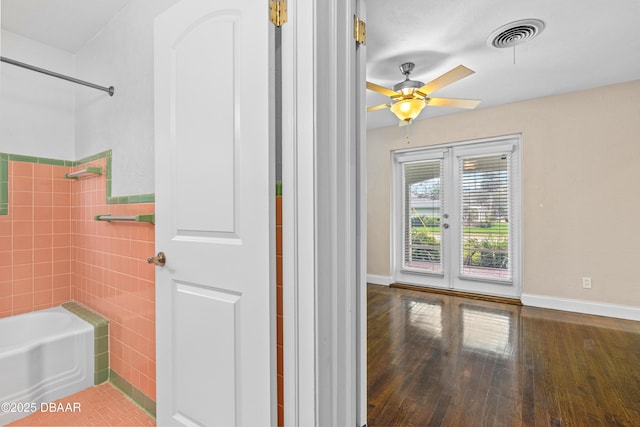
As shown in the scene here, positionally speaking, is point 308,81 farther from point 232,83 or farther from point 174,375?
point 174,375

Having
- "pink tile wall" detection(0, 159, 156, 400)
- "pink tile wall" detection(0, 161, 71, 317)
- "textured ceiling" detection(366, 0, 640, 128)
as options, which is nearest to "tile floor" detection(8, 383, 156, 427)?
"pink tile wall" detection(0, 159, 156, 400)

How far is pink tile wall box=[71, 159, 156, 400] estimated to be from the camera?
1687mm

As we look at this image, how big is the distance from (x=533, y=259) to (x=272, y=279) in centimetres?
384

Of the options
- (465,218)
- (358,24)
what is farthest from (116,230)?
(465,218)

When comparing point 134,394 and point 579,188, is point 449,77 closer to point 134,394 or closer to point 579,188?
point 579,188

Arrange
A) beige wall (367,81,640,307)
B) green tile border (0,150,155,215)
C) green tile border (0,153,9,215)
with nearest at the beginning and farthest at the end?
green tile border (0,150,155,215) < green tile border (0,153,9,215) < beige wall (367,81,640,307)

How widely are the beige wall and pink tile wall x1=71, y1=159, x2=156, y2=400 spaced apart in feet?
13.1

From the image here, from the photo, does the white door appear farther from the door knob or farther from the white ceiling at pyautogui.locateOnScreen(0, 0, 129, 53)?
the white ceiling at pyautogui.locateOnScreen(0, 0, 129, 53)

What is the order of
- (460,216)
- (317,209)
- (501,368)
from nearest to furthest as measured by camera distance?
(317,209) < (501,368) < (460,216)

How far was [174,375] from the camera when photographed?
137 centimetres

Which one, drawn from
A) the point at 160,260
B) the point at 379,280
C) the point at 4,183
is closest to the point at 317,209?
the point at 160,260

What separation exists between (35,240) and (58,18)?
1.55 meters

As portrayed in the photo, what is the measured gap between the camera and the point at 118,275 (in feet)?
6.28

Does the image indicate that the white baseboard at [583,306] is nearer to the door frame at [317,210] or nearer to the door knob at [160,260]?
the door frame at [317,210]
